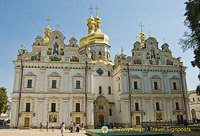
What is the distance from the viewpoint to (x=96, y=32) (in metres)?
47.5

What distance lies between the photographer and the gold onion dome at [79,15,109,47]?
46.4m

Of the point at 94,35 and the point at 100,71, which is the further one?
the point at 94,35

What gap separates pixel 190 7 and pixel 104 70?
24902 millimetres

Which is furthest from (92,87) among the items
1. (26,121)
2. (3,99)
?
(3,99)

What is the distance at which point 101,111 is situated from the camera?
37.2 metres

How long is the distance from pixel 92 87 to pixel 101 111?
17.7 feet

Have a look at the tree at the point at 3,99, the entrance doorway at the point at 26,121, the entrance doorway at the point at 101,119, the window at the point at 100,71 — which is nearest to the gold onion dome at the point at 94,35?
the window at the point at 100,71

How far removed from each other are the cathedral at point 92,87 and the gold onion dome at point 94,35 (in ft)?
A: 24.7

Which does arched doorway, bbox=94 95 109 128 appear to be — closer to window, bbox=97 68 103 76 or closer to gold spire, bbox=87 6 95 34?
window, bbox=97 68 103 76

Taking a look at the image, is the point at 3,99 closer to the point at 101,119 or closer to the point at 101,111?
the point at 101,111

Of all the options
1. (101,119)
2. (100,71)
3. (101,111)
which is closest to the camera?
(101,119)

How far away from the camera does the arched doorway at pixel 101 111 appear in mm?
36641

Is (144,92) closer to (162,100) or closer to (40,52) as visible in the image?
(162,100)

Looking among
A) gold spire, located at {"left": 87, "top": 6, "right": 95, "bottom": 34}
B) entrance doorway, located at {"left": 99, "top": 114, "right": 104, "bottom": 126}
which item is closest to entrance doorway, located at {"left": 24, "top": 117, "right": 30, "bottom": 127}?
entrance doorway, located at {"left": 99, "top": 114, "right": 104, "bottom": 126}
